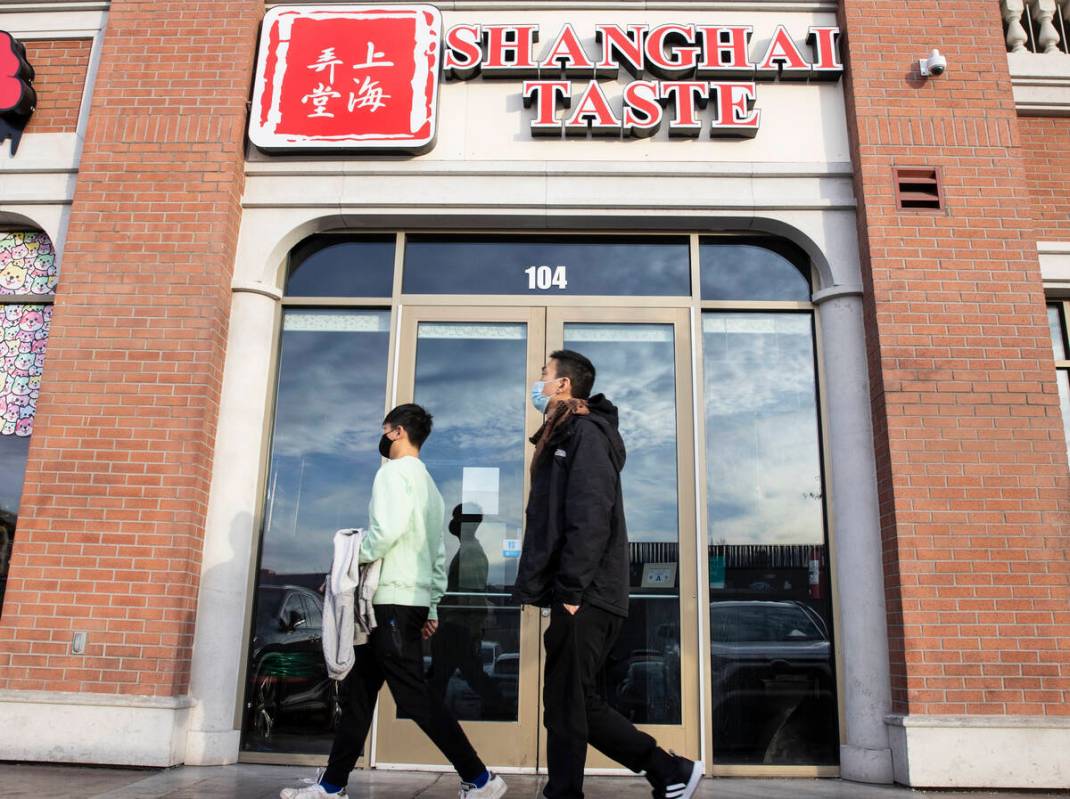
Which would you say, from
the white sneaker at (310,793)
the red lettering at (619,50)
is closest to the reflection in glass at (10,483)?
the white sneaker at (310,793)

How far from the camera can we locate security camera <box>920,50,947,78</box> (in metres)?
5.95

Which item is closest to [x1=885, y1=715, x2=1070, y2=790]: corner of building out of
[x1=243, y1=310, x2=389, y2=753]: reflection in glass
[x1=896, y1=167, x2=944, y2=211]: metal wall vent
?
[x1=896, y1=167, x2=944, y2=211]: metal wall vent

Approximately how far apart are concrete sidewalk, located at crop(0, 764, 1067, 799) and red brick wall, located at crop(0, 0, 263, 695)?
1.69 feet

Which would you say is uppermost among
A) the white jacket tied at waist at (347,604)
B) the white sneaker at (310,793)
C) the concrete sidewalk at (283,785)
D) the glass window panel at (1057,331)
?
the glass window panel at (1057,331)

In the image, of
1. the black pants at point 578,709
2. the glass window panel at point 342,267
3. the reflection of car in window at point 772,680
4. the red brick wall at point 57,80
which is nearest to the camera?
the black pants at point 578,709

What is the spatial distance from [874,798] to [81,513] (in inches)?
197

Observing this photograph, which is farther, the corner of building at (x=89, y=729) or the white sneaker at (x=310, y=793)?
the corner of building at (x=89, y=729)

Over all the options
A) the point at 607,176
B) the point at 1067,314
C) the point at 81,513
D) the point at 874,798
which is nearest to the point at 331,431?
the point at 81,513

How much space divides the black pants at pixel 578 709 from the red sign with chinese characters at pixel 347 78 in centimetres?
392

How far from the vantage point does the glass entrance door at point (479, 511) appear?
5.39 m

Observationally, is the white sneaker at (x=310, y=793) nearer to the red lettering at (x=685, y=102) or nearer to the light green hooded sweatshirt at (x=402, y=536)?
the light green hooded sweatshirt at (x=402, y=536)

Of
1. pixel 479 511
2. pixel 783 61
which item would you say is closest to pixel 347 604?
pixel 479 511

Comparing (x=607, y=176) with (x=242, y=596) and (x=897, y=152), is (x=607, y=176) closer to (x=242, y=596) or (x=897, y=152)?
(x=897, y=152)

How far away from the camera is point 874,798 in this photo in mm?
4609
